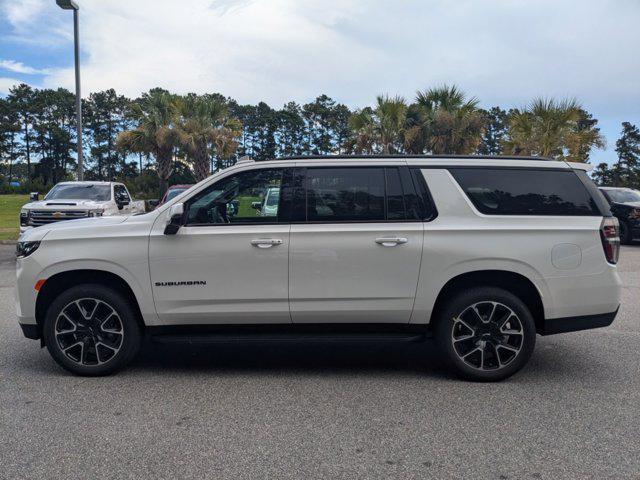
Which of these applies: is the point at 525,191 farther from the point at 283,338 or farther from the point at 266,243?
the point at 283,338

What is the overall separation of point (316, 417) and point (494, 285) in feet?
6.56

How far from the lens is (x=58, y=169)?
272ft

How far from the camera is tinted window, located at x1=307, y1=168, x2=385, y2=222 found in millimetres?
4777

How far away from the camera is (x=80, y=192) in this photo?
14.2m

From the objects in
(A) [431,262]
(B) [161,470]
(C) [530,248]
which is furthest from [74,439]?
(C) [530,248]

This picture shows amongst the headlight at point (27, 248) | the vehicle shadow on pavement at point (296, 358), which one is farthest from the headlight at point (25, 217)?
the headlight at point (27, 248)

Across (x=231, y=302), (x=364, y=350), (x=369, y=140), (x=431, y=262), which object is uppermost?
(x=369, y=140)

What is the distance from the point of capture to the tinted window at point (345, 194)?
188 inches

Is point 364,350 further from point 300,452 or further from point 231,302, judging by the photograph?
point 300,452

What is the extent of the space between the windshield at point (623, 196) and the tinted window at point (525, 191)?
13.7 meters

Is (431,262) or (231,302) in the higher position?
(431,262)

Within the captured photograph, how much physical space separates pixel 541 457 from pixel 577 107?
23483mm

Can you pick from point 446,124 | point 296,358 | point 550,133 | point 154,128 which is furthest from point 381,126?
point 296,358

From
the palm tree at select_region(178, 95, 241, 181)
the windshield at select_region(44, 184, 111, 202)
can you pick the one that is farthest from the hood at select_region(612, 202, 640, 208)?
the palm tree at select_region(178, 95, 241, 181)
